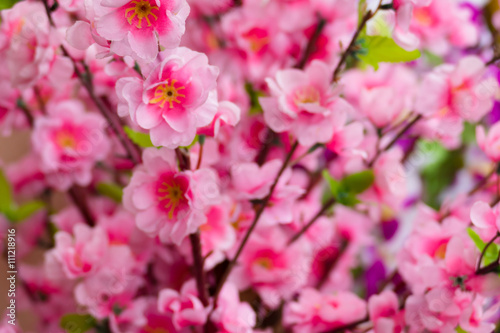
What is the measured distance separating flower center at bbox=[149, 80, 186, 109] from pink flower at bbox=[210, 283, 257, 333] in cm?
18

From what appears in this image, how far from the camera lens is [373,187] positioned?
44 cm

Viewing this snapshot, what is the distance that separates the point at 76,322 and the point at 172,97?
0.25 m

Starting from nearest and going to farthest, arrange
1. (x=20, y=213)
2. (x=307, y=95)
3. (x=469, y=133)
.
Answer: (x=307, y=95) < (x=20, y=213) < (x=469, y=133)

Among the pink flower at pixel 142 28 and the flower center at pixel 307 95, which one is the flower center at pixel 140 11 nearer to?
the pink flower at pixel 142 28

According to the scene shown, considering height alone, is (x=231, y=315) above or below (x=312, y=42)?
below

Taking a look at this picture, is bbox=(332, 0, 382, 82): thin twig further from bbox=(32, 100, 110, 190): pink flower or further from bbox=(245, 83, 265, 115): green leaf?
bbox=(32, 100, 110, 190): pink flower

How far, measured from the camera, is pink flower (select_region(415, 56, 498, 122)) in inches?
16.6

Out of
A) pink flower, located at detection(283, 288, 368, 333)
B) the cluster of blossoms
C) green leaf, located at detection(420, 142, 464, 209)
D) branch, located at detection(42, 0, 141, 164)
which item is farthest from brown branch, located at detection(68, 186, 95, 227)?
green leaf, located at detection(420, 142, 464, 209)

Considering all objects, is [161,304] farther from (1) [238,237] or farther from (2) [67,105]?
(2) [67,105]

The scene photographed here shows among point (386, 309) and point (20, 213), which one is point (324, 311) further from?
point (20, 213)

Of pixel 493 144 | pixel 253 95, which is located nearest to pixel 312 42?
pixel 253 95

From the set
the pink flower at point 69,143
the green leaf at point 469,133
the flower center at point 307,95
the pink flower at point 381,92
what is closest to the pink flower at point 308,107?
the flower center at point 307,95

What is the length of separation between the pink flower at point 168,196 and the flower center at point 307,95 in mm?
95

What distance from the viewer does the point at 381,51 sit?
0.37 metres
